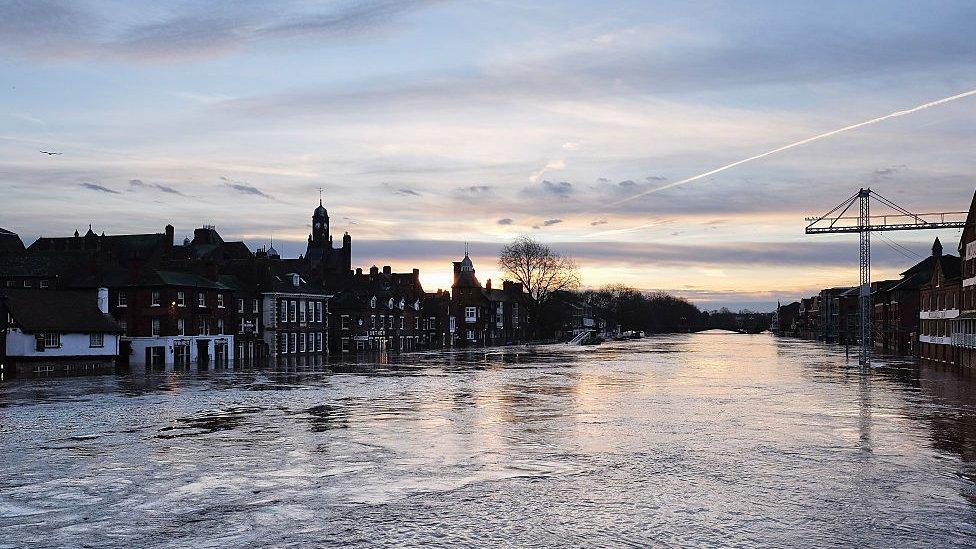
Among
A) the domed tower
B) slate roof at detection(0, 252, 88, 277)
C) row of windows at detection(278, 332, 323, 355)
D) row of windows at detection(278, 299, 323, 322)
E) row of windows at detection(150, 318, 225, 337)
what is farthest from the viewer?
the domed tower

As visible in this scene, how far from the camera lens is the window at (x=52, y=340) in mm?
66238

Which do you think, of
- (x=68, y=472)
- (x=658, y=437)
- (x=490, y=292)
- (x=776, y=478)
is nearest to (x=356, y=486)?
(x=68, y=472)

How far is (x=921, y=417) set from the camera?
3569cm

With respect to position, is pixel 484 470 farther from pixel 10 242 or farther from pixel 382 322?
pixel 10 242

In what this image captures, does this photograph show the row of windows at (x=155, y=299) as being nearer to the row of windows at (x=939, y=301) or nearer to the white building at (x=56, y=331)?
the white building at (x=56, y=331)

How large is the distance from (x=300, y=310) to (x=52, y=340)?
120 feet

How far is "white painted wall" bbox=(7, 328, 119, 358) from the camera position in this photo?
211ft

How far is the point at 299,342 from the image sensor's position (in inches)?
3999

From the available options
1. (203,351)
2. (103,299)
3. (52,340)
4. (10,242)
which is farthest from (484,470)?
(10,242)

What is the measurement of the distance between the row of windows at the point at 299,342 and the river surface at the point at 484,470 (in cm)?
5260

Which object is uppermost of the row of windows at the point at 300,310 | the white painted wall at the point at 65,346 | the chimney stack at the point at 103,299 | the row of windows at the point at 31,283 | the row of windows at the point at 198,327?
the row of windows at the point at 31,283

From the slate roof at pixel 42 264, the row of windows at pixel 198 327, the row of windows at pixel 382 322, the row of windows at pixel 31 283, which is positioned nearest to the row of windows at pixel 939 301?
the row of windows at pixel 382 322

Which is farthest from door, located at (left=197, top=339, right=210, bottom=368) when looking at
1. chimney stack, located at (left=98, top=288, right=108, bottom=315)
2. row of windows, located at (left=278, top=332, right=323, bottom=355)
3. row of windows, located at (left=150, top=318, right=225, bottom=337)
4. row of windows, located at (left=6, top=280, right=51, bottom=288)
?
row of windows, located at (left=6, top=280, right=51, bottom=288)

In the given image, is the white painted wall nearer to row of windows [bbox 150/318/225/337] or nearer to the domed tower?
row of windows [bbox 150/318/225/337]
